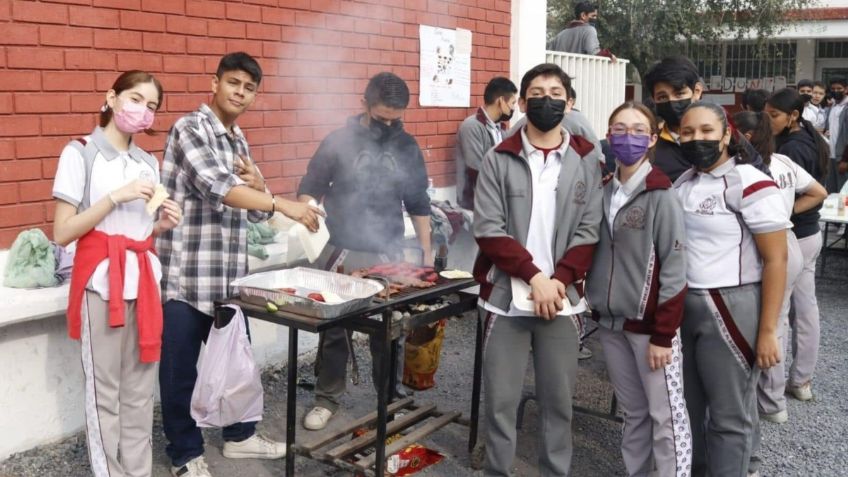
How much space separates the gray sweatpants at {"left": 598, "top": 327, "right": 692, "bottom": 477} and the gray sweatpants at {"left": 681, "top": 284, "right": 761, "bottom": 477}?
0.45 feet

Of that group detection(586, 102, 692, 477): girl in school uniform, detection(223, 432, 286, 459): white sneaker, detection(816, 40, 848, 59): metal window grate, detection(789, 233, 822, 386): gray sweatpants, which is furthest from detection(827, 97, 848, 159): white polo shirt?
detection(816, 40, 848, 59): metal window grate

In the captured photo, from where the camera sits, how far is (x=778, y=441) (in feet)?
15.7

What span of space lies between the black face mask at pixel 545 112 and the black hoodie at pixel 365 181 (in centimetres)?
122

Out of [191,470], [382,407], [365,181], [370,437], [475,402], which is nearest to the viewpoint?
[382,407]

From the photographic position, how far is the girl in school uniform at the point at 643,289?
3424mm

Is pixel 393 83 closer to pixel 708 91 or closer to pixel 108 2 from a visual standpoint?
pixel 108 2

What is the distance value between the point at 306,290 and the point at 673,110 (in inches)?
84.1

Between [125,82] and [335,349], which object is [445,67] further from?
[125,82]

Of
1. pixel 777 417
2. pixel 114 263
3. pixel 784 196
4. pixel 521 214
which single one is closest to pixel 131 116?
pixel 114 263

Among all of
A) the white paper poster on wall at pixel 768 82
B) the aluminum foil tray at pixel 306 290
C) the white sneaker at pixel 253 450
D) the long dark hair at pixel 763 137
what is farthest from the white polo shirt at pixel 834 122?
the white paper poster on wall at pixel 768 82

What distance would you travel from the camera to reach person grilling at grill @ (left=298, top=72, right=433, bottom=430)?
15.1ft

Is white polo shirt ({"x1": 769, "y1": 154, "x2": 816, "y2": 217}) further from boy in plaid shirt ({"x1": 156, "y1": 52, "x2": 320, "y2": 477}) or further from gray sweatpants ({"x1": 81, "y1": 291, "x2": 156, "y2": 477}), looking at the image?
gray sweatpants ({"x1": 81, "y1": 291, "x2": 156, "y2": 477})

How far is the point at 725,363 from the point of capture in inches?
138

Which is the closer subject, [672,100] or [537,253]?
[537,253]
